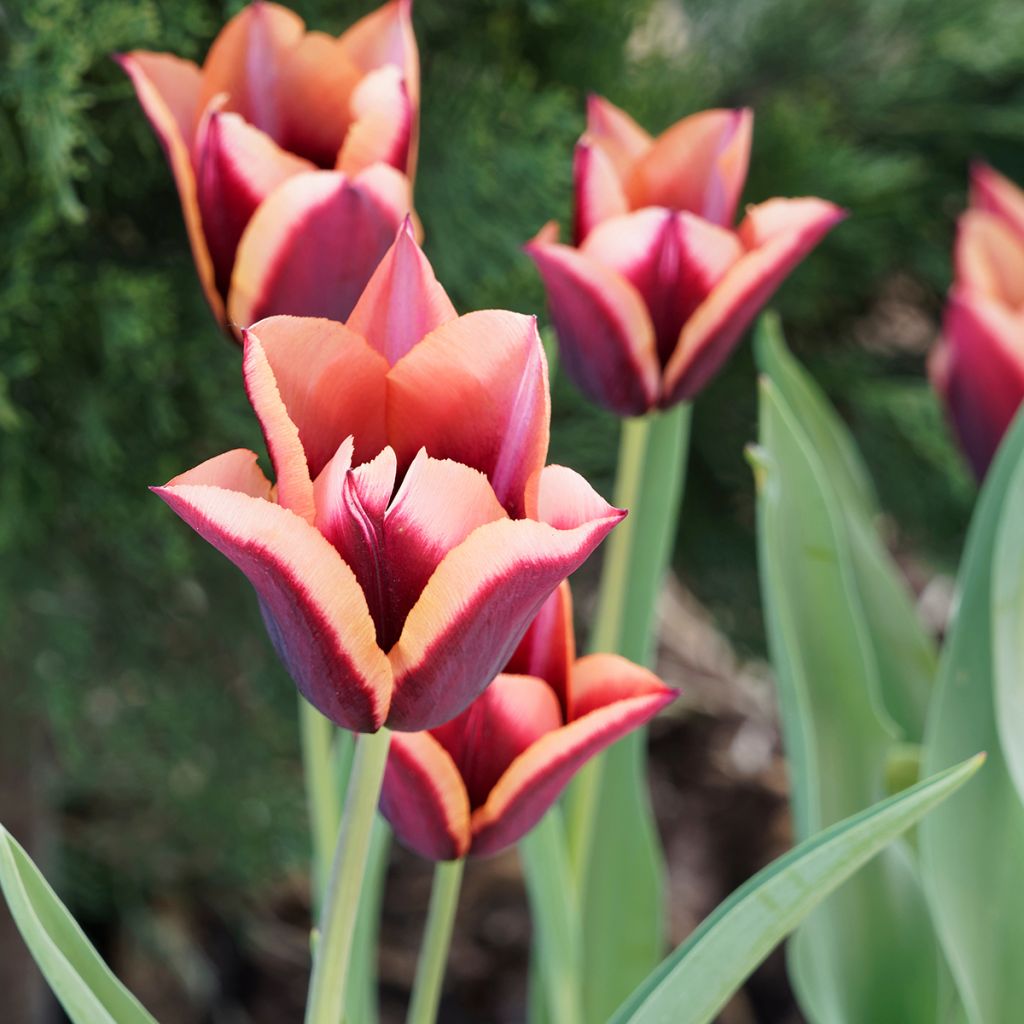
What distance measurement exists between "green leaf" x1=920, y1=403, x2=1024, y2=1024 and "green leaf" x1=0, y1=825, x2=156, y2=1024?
0.24m

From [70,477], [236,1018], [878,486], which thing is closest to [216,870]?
[236,1018]

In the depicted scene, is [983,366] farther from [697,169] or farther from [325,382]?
[325,382]

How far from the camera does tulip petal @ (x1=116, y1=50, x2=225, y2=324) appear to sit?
0.37m

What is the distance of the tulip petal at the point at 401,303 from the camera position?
27cm

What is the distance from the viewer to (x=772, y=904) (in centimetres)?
29

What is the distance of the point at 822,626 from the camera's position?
18.2 inches

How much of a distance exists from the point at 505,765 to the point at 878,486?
905 mm

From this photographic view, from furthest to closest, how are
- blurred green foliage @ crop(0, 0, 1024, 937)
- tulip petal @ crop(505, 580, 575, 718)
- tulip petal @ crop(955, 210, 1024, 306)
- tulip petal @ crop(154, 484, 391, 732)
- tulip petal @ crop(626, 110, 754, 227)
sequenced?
1. blurred green foliage @ crop(0, 0, 1024, 937)
2. tulip petal @ crop(955, 210, 1024, 306)
3. tulip petal @ crop(626, 110, 754, 227)
4. tulip petal @ crop(505, 580, 575, 718)
5. tulip petal @ crop(154, 484, 391, 732)

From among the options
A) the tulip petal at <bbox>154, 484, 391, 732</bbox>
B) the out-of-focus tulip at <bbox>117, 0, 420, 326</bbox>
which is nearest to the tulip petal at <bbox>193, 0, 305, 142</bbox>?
the out-of-focus tulip at <bbox>117, 0, 420, 326</bbox>

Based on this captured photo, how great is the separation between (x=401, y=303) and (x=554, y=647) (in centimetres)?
10

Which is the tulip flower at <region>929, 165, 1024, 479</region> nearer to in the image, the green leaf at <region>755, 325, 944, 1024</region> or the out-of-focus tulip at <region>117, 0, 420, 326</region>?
the green leaf at <region>755, 325, 944, 1024</region>

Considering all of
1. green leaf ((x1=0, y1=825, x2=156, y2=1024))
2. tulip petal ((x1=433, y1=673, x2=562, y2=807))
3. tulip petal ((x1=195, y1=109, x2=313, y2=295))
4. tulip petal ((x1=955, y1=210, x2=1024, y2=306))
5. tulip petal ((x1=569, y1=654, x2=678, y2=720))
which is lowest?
green leaf ((x1=0, y1=825, x2=156, y2=1024))

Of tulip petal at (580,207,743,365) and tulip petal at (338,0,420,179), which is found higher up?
tulip petal at (338,0,420,179)

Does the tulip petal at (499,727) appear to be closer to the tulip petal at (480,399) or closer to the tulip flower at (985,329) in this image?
the tulip petal at (480,399)
